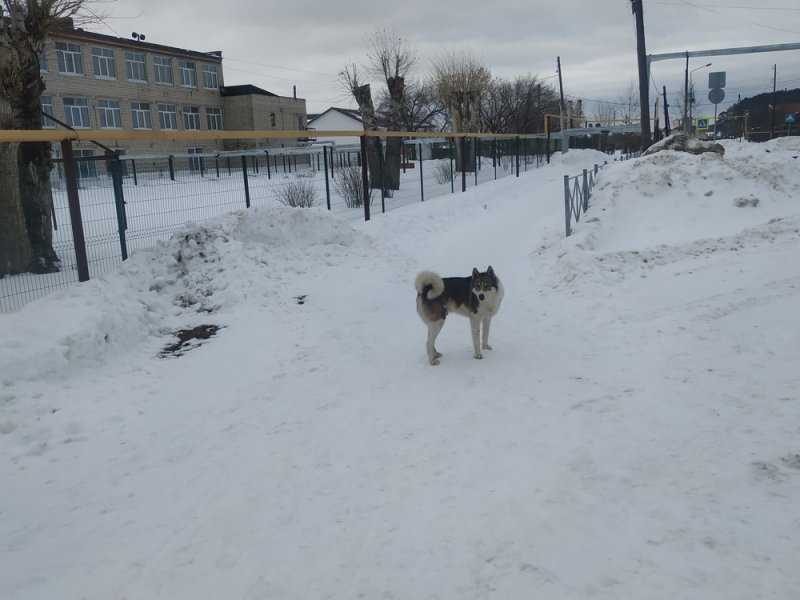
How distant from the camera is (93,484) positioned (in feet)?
14.2

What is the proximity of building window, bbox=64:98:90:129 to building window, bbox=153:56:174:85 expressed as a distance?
722 cm

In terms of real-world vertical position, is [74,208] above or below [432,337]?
above

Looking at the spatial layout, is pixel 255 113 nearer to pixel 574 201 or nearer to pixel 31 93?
pixel 574 201

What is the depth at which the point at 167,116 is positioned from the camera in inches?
→ 1919

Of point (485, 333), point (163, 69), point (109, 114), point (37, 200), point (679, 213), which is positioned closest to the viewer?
point (485, 333)

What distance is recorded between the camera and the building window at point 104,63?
42.3 metres

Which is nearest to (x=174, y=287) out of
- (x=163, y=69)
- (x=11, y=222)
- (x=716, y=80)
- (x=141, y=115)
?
(x=11, y=222)

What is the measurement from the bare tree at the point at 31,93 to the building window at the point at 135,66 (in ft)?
131

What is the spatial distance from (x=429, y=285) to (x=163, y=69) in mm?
49158

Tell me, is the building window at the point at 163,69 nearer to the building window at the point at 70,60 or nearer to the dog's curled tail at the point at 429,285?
the building window at the point at 70,60

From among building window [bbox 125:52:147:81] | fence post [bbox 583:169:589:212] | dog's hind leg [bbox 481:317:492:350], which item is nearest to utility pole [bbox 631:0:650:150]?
fence post [bbox 583:169:589:212]

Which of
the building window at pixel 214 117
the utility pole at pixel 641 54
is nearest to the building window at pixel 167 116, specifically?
the building window at pixel 214 117

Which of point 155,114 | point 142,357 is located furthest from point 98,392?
point 155,114

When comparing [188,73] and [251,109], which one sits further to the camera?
[251,109]
